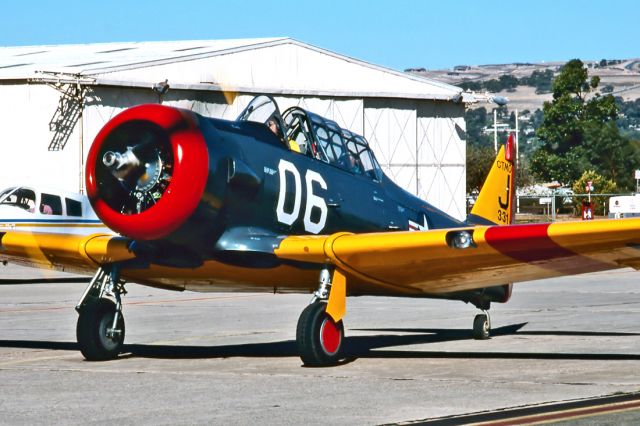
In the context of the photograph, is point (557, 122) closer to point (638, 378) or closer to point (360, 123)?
point (360, 123)

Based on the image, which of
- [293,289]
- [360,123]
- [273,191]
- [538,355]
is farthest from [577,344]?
[360,123]

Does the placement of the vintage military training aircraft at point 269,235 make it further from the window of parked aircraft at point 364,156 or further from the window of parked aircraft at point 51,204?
the window of parked aircraft at point 51,204

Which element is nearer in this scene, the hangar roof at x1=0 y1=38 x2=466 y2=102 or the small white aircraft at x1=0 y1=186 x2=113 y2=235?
the small white aircraft at x1=0 y1=186 x2=113 y2=235

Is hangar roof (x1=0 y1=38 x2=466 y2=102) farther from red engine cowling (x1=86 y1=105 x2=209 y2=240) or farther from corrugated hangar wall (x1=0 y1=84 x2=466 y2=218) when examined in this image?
red engine cowling (x1=86 y1=105 x2=209 y2=240)

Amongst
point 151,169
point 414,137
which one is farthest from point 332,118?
point 151,169

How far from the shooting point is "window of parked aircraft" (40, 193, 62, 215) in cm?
2725

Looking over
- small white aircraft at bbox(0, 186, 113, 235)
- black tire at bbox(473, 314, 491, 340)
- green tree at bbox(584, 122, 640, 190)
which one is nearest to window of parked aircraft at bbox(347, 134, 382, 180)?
black tire at bbox(473, 314, 491, 340)

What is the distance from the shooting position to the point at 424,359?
11.9 meters

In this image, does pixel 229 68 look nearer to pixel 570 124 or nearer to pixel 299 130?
pixel 299 130

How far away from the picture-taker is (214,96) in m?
45.8

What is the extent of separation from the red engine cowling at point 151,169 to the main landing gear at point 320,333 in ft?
4.86

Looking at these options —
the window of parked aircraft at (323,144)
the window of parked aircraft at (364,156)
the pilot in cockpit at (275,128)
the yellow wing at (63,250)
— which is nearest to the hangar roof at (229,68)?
the yellow wing at (63,250)

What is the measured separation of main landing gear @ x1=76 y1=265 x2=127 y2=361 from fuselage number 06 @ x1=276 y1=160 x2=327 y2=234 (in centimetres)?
185

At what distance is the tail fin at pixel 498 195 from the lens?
15602 millimetres
